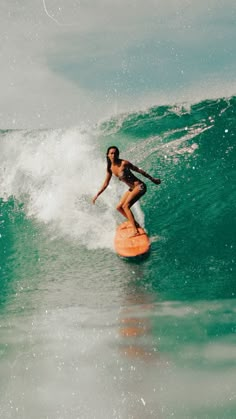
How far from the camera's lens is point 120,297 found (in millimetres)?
6008

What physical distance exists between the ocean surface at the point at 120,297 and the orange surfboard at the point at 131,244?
0.23 m

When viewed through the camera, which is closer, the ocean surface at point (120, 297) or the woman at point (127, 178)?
the ocean surface at point (120, 297)

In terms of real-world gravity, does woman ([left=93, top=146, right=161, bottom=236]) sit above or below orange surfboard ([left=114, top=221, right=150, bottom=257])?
above

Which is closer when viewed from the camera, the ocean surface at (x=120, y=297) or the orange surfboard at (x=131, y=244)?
the ocean surface at (x=120, y=297)

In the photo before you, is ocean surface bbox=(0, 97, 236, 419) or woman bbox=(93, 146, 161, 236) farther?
woman bbox=(93, 146, 161, 236)

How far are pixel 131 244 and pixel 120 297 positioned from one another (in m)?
0.96

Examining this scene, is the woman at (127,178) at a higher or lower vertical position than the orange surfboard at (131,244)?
higher

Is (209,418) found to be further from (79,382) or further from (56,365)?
(56,365)

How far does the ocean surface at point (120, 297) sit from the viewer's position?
411 centimetres

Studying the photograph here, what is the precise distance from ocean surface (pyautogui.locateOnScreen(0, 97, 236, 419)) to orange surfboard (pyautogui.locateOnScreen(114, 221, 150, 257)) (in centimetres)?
23

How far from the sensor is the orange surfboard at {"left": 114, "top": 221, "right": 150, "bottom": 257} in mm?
6590

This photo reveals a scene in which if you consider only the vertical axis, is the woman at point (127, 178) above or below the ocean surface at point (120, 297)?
above

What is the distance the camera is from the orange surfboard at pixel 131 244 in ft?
21.6

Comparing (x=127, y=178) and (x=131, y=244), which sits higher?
(x=127, y=178)
